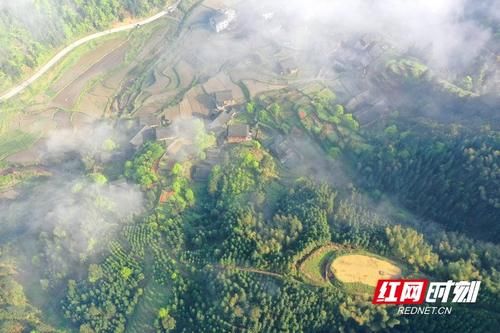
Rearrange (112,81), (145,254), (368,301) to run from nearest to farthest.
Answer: (368,301)
(145,254)
(112,81)

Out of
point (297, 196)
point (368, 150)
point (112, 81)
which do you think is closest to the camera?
point (297, 196)

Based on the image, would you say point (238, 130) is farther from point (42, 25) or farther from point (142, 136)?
point (42, 25)

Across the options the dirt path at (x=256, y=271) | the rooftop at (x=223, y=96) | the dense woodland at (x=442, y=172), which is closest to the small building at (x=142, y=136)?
the rooftop at (x=223, y=96)

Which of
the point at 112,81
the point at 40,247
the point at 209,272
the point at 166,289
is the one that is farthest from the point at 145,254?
the point at 112,81

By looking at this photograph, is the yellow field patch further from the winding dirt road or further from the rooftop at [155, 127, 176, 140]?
the winding dirt road

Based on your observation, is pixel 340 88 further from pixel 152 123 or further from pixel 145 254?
pixel 145 254

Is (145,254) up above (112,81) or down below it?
below

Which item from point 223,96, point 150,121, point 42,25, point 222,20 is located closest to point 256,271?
point 150,121
